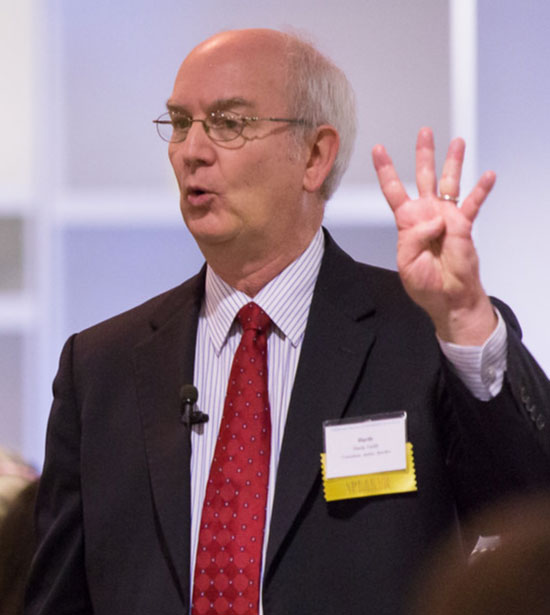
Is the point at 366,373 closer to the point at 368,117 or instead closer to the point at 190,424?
the point at 190,424

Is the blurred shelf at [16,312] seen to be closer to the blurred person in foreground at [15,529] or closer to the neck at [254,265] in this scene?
the blurred person in foreground at [15,529]

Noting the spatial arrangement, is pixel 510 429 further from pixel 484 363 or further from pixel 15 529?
pixel 15 529

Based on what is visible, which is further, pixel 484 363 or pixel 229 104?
pixel 229 104

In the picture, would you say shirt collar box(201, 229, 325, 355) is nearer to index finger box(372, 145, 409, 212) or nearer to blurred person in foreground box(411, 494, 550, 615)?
index finger box(372, 145, 409, 212)

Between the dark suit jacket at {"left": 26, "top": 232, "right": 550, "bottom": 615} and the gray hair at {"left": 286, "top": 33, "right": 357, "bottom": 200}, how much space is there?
279 mm

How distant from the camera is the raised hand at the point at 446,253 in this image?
5.94 feet

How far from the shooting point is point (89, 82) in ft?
12.7

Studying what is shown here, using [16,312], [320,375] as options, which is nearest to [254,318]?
[320,375]

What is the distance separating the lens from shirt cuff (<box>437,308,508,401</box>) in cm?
184

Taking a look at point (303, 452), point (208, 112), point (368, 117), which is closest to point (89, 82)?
point (368, 117)

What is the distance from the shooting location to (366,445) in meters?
2.05

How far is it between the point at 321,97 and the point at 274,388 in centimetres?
71

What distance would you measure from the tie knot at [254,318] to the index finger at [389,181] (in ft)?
1.54

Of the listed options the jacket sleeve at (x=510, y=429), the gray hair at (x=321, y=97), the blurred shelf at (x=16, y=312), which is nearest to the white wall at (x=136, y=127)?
the blurred shelf at (x=16, y=312)
